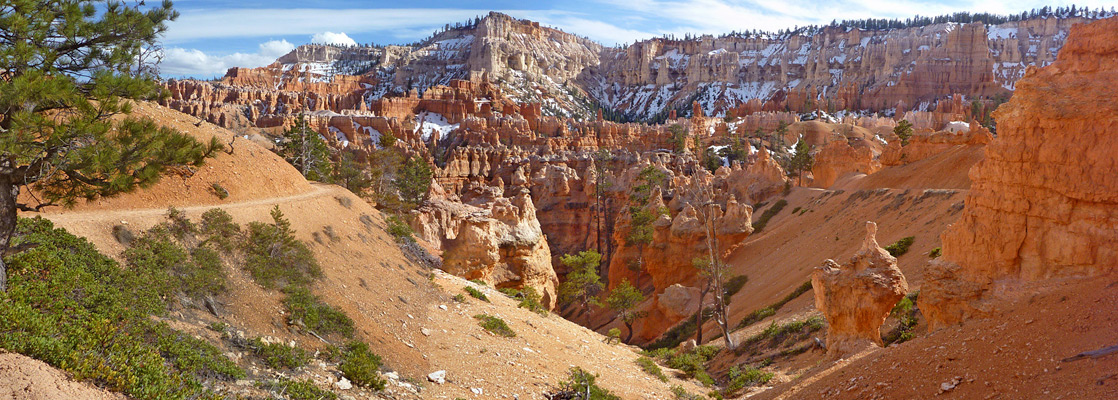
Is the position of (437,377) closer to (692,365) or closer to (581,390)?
(581,390)

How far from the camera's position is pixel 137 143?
9008 mm

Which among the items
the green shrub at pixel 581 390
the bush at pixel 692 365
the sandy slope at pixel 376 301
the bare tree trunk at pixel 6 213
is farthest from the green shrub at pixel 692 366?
the bare tree trunk at pixel 6 213

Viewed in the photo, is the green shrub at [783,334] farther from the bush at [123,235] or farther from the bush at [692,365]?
the bush at [123,235]

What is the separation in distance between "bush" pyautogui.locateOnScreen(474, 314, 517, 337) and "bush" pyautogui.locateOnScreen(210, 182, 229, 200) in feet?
23.7

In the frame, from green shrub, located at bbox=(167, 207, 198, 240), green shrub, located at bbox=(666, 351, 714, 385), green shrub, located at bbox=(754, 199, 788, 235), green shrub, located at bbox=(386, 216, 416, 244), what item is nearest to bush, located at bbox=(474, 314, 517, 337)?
green shrub, located at bbox=(666, 351, 714, 385)

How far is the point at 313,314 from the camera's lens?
11695mm

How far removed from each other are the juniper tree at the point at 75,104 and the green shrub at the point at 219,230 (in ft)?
10.8

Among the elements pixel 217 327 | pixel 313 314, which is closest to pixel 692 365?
pixel 313 314

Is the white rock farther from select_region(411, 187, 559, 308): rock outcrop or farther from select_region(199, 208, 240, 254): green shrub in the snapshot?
select_region(411, 187, 559, 308): rock outcrop

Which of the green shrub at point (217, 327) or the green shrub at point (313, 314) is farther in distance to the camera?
the green shrub at point (313, 314)

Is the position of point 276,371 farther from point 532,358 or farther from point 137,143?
point 532,358

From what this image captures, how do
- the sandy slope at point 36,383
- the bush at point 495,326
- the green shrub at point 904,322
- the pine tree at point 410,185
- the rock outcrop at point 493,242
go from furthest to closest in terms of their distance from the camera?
the pine tree at point 410,185 < the rock outcrop at point 493,242 < the bush at point 495,326 < the green shrub at point 904,322 < the sandy slope at point 36,383

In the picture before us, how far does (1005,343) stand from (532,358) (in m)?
8.35

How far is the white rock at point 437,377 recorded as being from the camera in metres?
11.1
